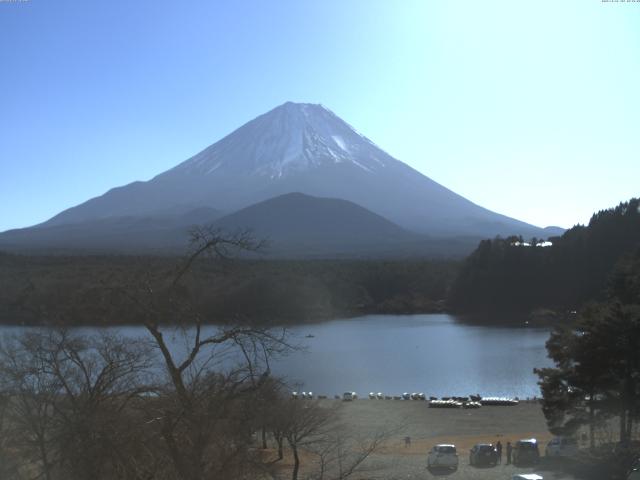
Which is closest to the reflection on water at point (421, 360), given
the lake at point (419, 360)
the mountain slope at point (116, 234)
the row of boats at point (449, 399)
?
the lake at point (419, 360)

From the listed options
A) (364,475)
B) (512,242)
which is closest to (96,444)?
(364,475)

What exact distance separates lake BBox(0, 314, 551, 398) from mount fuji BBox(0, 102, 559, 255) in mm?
59471

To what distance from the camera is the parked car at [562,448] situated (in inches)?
382

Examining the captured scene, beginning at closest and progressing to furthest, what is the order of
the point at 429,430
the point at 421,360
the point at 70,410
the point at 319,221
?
the point at 70,410
the point at 429,430
the point at 421,360
the point at 319,221

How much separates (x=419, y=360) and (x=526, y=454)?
1677 cm

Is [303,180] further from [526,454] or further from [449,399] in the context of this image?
[526,454]

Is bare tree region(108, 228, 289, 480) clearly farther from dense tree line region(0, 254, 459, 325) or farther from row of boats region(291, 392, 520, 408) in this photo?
row of boats region(291, 392, 520, 408)

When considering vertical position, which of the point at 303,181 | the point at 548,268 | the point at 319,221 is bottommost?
the point at 548,268

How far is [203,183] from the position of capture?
4018 inches

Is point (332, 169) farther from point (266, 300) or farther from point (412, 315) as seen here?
point (266, 300)

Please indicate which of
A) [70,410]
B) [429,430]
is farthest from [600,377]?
[70,410]

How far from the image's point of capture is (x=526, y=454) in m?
9.88

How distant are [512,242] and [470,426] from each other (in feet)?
111

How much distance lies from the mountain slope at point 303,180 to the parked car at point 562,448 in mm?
85156
